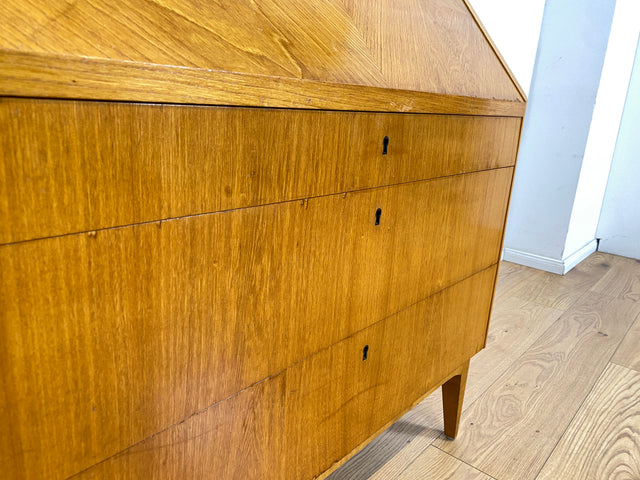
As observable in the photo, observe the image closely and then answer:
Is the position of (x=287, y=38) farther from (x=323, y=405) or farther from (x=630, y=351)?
(x=630, y=351)

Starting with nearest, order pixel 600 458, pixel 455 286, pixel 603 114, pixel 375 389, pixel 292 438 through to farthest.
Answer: pixel 292 438
pixel 375 389
pixel 455 286
pixel 600 458
pixel 603 114

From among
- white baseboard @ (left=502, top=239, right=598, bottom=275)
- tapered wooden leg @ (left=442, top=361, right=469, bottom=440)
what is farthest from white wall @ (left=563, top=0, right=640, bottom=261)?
tapered wooden leg @ (left=442, top=361, right=469, bottom=440)

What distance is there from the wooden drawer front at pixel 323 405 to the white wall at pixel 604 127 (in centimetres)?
177

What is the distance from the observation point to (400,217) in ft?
2.74

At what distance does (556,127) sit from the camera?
260 centimetres

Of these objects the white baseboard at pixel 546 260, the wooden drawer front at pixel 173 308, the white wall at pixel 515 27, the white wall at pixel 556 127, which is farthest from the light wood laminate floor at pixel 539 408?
the white wall at pixel 515 27

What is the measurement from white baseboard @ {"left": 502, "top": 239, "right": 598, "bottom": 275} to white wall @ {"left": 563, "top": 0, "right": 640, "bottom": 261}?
0.6 inches

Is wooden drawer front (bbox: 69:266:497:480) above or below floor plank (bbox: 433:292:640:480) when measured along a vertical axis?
above

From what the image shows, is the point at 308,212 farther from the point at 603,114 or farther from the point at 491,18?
the point at 603,114

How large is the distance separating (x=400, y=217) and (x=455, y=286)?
301 mm

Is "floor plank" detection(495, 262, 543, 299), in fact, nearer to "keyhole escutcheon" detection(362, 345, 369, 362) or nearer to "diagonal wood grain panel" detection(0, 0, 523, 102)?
"diagonal wood grain panel" detection(0, 0, 523, 102)

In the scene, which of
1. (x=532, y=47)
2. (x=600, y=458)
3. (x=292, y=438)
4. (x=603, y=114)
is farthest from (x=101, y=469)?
(x=603, y=114)

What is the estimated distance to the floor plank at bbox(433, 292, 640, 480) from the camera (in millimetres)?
1343

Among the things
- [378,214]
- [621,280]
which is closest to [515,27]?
[621,280]
